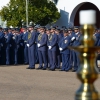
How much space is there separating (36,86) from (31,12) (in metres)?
12.3

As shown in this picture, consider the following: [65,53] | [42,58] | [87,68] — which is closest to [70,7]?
[42,58]

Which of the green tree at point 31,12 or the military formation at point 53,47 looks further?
the green tree at point 31,12

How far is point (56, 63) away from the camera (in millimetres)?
15898

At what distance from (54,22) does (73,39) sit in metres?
9.52

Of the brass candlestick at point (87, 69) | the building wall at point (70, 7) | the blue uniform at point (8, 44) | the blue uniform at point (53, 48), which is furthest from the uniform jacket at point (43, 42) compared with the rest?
the brass candlestick at point (87, 69)

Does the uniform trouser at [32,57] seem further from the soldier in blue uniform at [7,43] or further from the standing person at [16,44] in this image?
the standing person at [16,44]

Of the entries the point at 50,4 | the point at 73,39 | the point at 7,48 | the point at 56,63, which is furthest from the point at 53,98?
the point at 50,4

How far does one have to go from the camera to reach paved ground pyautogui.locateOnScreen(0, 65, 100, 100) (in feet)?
29.8

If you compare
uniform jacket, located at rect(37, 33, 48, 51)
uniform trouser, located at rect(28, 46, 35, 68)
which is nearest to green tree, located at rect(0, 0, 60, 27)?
uniform trouser, located at rect(28, 46, 35, 68)

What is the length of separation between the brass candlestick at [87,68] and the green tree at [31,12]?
2032cm

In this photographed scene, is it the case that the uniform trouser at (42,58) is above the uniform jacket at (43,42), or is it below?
below

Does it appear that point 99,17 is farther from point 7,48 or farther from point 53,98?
point 53,98

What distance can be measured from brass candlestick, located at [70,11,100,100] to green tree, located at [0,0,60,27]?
2032 cm

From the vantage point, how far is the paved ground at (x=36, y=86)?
29.8 feet
